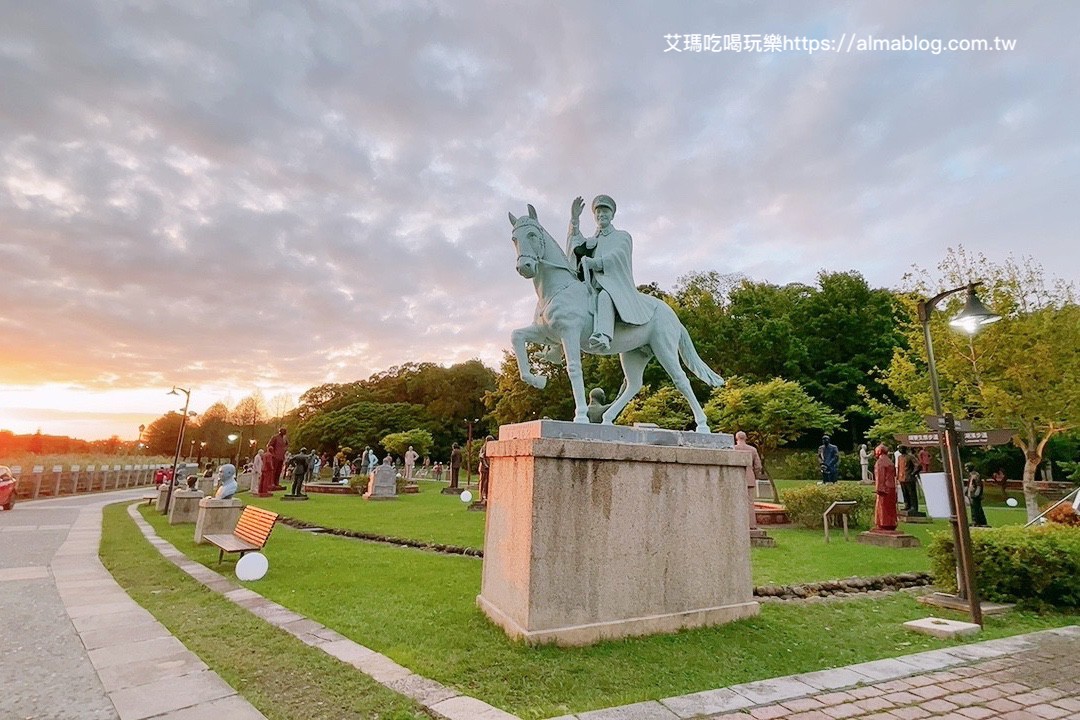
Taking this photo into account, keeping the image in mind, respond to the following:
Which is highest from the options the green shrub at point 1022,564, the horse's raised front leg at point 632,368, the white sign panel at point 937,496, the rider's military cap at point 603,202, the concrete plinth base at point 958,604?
the rider's military cap at point 603,202

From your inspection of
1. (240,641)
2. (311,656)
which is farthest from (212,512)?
(311,656)

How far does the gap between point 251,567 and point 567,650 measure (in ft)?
17.7

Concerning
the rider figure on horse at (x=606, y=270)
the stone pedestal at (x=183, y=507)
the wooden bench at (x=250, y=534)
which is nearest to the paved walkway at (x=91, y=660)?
the wooden bench at (x=250, y=534)

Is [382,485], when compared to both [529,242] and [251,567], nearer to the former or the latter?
→ [251,567]

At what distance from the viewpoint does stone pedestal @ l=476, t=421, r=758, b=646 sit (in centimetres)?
511

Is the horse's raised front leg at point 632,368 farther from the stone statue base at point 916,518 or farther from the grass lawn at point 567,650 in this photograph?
the stone statue base at point 916,518

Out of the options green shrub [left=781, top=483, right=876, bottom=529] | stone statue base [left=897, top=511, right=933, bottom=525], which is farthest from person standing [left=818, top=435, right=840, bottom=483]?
green shrub [left=781, top=483, right=876, bottom=529]

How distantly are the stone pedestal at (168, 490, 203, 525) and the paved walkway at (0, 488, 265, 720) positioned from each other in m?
7.26

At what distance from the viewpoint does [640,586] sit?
18.1ft

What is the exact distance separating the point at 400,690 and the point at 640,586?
100.0 inches

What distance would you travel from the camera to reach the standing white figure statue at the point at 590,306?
6070 millimetres

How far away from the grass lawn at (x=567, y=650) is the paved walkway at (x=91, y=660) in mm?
513

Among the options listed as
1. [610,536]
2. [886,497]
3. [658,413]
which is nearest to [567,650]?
[610,536]

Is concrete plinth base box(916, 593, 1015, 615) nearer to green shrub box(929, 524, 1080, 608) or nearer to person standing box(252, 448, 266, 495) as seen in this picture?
green shrub box(929, 524, 1080, 608)
